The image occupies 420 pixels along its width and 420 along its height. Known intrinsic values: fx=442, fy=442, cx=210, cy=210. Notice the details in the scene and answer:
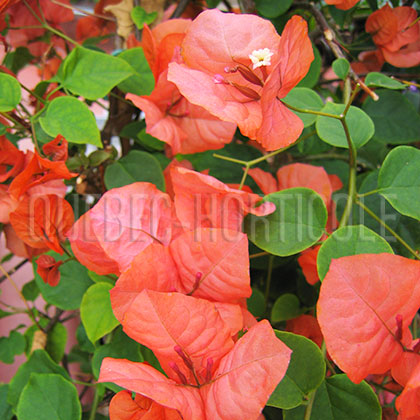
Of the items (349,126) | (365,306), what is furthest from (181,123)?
(365,306)

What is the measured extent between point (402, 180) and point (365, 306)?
15 centimetres

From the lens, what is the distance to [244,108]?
0.35 meters

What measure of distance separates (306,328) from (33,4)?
603 millimetres

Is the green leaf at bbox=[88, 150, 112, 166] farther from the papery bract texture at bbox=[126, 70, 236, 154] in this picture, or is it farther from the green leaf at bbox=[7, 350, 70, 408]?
the green leaf at bbox=[7, 350, 70, 408]

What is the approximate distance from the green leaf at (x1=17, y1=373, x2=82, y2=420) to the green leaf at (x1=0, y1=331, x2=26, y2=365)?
0.77 feet

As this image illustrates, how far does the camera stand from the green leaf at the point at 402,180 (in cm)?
39

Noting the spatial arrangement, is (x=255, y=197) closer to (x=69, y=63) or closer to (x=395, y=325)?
(x=395, y=325)

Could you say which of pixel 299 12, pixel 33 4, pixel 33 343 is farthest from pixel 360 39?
pixel 33 343

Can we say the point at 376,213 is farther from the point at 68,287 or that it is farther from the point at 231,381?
the point at 68,287

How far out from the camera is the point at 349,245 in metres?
0.35

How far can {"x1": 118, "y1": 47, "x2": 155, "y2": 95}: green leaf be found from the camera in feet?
1.74

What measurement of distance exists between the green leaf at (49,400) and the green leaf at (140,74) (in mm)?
342

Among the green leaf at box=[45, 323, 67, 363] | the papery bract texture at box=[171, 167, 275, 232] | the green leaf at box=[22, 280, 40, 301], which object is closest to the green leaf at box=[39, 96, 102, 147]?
the papery bract texture at box=[171, 167, 275, 232]

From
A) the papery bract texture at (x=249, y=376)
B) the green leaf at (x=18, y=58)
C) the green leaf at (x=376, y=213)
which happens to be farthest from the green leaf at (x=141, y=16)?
the papery bract texture at (x=249, y=376)
